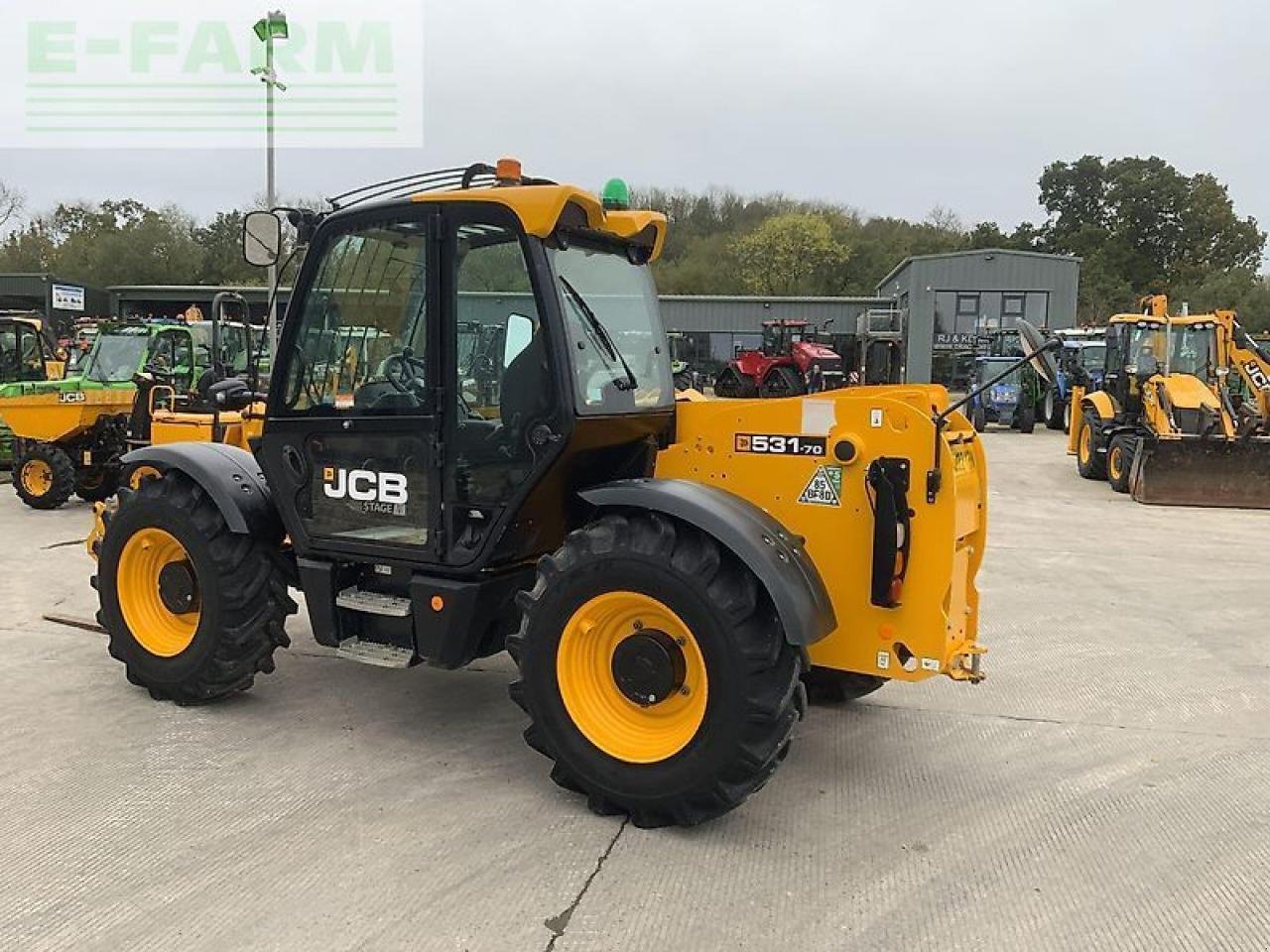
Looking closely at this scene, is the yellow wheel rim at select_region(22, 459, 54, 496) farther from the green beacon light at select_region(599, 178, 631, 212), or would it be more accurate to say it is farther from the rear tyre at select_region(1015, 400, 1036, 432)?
the rear tyre at select_region(1015, 400, 1036, 432)

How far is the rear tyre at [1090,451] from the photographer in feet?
46.1

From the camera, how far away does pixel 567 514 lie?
4082mm

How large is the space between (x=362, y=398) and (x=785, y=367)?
24.6m

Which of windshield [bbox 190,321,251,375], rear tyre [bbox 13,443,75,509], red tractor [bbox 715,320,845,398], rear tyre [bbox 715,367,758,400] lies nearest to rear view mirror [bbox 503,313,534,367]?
rear tyre [bbox 13,443,75,509]

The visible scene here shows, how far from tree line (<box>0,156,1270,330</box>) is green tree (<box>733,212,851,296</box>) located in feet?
0.19

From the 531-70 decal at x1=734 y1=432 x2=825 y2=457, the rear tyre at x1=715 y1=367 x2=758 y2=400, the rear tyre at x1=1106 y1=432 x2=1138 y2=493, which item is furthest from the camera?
the rear tyre at x1=715 y1=367 x2=758 y2=400

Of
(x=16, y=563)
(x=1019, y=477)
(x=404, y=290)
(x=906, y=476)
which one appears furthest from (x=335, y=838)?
(x=1019, y=477)

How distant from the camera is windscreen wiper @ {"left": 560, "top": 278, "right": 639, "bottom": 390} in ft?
12.6

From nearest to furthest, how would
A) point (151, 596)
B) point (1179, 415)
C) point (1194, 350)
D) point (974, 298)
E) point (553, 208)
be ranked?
1. point (553, 208)
2. point (151, 596)
3. point (1179, 415)
4. point (1194, 350)
5. point (974, 298)

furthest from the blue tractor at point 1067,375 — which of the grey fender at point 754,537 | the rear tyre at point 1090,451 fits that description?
the grey fender at point 754,537

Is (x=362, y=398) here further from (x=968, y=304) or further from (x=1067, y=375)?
(x=968, y=304)

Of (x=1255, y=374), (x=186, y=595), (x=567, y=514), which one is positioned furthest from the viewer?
(x=1255, y=374)

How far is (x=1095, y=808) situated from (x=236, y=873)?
121 inches

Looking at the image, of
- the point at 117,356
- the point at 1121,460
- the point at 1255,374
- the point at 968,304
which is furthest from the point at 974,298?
the point at 117,356
